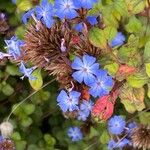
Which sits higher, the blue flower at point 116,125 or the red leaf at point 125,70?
the red leaf at point 125,70

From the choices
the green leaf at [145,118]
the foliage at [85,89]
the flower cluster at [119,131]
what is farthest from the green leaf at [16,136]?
the green leaf at [145,118]

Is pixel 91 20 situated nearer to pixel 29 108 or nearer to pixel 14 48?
pixel 14 48

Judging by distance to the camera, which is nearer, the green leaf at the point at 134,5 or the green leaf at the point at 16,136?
the green leaf at the point at 134,5

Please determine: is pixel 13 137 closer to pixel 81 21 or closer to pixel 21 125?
pixel 21 125

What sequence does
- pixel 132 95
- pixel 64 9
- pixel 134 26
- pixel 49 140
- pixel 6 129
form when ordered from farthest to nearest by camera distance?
pixel 49 140 → pixel 6 129 → pixel 134 26 → pixel 132 95 → pixel 64 9

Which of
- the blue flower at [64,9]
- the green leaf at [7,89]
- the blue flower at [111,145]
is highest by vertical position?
the blue flower at [64,9]

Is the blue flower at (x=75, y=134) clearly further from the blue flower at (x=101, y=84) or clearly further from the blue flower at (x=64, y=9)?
the blue flower at (x=64, y=9)

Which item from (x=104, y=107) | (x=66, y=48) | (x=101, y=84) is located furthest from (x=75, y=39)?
(x=104, y=107)
